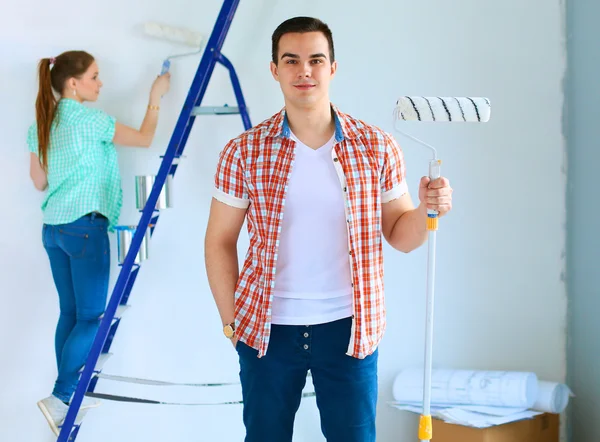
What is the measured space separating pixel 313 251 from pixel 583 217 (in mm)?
1359

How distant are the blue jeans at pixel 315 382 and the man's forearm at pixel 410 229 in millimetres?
251

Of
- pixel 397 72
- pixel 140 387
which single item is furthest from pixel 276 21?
pixel 140 387

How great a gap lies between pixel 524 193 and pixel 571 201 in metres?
0.17

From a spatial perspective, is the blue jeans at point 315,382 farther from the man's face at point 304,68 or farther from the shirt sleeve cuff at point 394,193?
the man's face at point 304,68

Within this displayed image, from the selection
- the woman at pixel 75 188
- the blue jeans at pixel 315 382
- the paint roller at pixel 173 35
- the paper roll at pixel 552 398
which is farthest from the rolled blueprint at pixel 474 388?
the paint roller at pixel 173 35

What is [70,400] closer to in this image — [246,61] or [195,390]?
[195,390]

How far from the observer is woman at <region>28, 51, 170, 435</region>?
8.47 ft

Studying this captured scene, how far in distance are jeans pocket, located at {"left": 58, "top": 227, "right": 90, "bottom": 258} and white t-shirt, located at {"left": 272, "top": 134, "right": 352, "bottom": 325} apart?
44.7 inches

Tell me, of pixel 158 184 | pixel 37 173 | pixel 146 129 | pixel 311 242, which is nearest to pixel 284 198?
pixel 311 242

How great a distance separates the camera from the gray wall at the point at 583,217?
253cm

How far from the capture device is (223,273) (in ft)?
6.06

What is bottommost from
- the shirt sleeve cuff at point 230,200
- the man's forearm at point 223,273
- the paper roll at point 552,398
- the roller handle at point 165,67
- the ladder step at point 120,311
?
the paper roll at point 552,398

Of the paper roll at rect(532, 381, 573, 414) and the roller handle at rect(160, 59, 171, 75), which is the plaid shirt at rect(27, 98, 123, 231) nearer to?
the roller handle at rect(160, 59, 171, 75)

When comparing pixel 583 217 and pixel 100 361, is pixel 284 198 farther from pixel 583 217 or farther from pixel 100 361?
pixel 583 217
